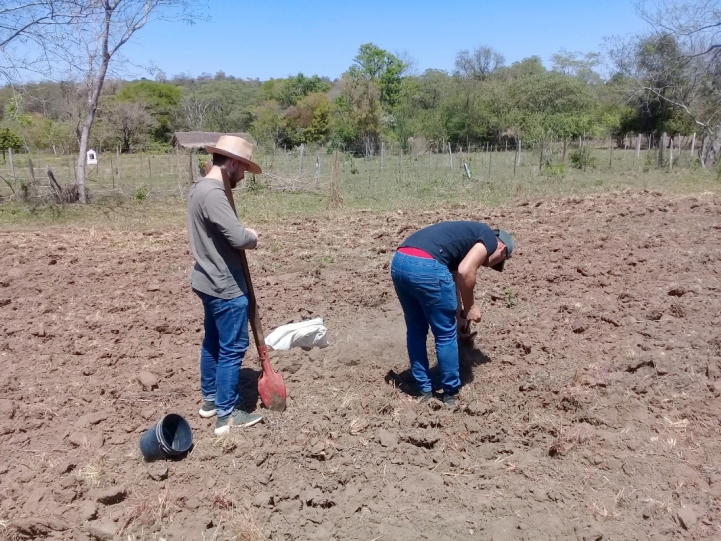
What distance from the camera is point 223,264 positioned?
12.5 feet

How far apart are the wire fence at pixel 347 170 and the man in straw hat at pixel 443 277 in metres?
13.5

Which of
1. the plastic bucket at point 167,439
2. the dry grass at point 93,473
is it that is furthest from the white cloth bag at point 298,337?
the dry grass at point 93,473

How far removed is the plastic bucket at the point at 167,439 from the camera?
3662mm

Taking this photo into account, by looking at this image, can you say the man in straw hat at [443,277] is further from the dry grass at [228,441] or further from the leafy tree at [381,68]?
the leafy tree at [381,68]

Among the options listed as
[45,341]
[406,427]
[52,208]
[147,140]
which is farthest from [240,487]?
[147,140]

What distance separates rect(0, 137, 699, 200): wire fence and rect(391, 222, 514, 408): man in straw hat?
13500mm

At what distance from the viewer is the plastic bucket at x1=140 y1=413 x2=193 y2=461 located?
366 centimetres

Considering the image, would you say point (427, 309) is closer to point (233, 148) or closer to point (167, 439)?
point (233, 148)

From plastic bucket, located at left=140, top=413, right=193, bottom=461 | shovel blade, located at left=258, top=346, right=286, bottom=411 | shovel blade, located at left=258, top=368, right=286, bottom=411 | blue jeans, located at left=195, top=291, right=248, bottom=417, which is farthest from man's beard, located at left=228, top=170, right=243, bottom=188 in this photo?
plastic bucket, located at left=140, top=413, right=193, bottom=461

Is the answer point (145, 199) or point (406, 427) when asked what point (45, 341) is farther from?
point (145, 199)

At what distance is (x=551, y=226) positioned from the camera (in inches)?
420

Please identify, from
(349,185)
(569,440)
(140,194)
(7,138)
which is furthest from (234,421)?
(7,138)

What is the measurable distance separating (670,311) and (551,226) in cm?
516

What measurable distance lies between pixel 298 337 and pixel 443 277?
72.5 inches
